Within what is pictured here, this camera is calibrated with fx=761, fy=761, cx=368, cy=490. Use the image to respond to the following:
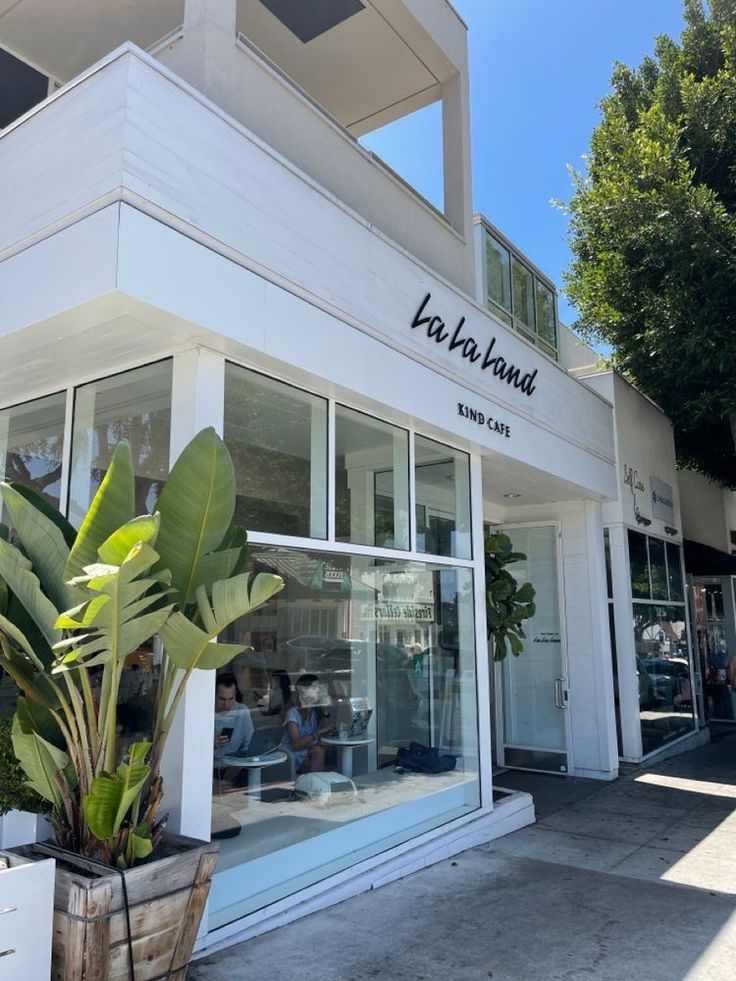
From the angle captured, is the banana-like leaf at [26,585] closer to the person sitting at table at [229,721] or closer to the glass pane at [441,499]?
the person sitting at table at [229,721]

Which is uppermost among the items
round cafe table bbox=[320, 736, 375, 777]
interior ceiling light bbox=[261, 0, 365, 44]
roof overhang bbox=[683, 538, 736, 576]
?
interior ceiling light bbox=[261, 0, 365, 44]

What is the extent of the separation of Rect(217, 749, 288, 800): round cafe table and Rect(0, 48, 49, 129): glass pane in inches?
300

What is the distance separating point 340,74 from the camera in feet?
27.7

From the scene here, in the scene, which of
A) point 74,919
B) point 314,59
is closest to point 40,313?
point 74,919

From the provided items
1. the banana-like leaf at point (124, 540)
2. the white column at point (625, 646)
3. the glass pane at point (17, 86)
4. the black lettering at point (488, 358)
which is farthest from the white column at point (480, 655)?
the glass pane at point (17, 86)

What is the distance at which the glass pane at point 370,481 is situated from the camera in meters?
5.81

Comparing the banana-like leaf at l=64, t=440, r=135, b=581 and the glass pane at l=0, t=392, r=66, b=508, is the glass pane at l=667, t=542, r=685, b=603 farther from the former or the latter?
the banana-like leaf at l=64, t=440, r=135, b=581

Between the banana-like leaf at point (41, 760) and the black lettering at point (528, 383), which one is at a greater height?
the black lettering at point (528, 383)

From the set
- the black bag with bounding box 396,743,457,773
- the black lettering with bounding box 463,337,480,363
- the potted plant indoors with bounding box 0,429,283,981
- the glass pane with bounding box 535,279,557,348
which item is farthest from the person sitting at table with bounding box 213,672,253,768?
the glass pane with bounding box 535,279,557,348

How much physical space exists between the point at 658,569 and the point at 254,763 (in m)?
8.89

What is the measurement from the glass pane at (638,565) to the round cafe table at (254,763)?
7.22 meters

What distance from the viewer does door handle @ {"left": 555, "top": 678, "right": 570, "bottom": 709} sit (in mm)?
10094

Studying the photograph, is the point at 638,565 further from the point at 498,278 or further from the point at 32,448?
the point at 32,448

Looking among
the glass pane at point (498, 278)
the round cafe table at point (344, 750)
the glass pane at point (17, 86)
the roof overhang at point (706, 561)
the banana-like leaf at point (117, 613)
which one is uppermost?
the glass pane at point (17, 86)
